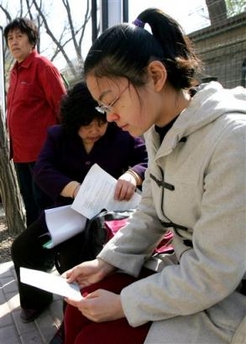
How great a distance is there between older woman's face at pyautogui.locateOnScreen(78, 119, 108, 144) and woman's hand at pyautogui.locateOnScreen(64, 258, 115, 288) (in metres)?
0.76

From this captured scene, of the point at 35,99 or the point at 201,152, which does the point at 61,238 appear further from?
the point at 35,99

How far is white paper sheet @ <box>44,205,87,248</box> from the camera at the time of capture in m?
1.80

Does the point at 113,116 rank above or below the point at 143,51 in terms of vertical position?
below

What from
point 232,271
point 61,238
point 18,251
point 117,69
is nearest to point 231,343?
point 232,271

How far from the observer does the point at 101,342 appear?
3.58ft

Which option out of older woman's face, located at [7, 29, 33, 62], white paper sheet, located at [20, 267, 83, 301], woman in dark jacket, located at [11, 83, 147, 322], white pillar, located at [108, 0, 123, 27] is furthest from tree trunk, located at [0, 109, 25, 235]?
white paper sheet, located at [20, 267, 83, 301]

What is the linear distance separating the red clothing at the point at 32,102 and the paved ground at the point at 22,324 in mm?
1103

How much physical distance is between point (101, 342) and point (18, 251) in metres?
1.09

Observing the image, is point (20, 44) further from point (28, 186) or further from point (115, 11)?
point (28, 186)

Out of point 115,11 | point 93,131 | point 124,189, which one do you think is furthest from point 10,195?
point 124,189

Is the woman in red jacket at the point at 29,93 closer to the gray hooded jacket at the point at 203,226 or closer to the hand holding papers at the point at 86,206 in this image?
the hand holding papers at the point at 86,206

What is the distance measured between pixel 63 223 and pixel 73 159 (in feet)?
1.18

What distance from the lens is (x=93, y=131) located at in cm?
197

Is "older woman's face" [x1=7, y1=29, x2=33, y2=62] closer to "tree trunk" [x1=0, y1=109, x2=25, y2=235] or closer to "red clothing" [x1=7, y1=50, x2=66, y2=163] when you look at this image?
"red clothing" [x1=7, y1=50, x2=66, y2=163]
